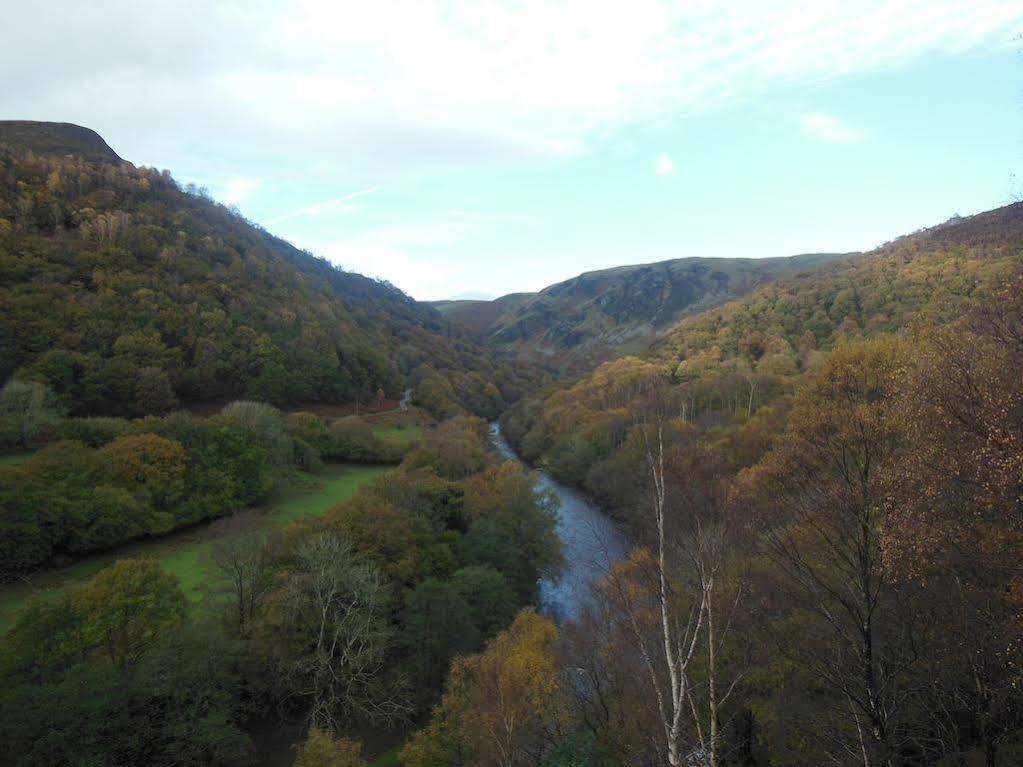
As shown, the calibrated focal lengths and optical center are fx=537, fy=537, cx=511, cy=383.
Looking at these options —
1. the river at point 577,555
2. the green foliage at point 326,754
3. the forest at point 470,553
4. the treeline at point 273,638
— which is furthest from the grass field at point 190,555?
the river at point 577,555

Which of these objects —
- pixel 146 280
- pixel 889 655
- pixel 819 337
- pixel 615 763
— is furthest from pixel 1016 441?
pixel 819 337

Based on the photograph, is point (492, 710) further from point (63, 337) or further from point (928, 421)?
point (63, 337)

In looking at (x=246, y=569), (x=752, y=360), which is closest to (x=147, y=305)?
(x=246, y=569)

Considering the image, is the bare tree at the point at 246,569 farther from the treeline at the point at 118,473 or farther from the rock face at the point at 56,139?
the rock face at the point at 56,139

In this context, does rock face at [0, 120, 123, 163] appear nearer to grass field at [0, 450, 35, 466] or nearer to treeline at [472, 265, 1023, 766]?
grass field at [0, 450, 35, 466]

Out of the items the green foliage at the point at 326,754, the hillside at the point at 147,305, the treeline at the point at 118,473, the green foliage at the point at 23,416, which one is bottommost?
the green foliage at the point at 326,754

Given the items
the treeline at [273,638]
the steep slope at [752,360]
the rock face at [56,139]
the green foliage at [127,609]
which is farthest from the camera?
the rock face at [56,139]
